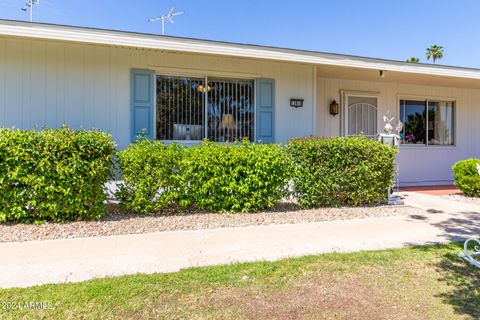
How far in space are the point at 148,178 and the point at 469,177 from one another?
6741 mm

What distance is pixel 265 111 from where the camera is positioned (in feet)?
23.6

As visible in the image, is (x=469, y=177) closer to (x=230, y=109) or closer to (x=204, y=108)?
(x=230, y=109)

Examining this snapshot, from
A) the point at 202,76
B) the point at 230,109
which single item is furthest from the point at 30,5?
the point at 230,109

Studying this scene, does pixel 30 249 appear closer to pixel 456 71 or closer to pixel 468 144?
pixel 456 71

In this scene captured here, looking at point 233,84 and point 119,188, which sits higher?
point 233,84

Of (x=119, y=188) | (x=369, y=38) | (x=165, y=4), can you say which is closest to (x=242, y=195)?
(x=119, y=188)

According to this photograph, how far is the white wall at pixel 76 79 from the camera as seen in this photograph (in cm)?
580

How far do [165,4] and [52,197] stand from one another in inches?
475

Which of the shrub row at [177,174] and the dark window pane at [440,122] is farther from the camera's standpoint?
the dark window pane at [440,122]

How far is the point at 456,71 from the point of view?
8.18 meters

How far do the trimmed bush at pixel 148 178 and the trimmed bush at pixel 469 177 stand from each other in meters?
6.24

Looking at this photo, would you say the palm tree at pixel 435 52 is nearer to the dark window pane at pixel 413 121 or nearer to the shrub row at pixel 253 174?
the dark window pane at pixel 413 121

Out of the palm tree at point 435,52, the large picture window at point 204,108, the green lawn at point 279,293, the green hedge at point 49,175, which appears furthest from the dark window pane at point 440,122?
the palm tree at point 435,52

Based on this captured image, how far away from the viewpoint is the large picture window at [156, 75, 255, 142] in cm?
674
